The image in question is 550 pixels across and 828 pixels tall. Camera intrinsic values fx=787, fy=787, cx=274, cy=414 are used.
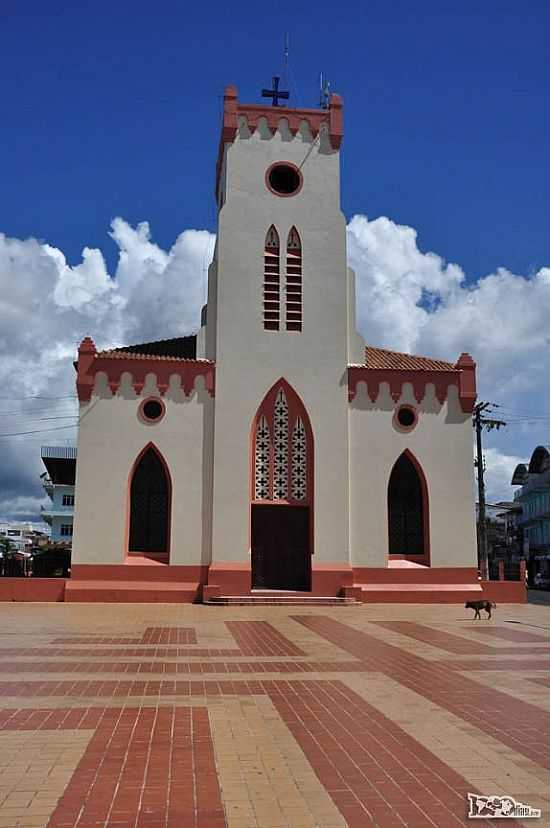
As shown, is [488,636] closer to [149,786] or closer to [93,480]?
[149,786]

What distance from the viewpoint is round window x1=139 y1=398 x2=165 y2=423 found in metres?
22.0

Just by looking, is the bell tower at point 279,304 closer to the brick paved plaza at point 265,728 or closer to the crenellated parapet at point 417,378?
the crenellated parapet at point 417,378

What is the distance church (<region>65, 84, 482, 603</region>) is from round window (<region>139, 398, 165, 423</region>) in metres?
0.05

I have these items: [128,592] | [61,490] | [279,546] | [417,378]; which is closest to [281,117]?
[417,378]

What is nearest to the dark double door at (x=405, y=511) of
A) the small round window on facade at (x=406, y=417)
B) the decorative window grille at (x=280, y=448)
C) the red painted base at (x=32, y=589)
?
the small round window on facade at (x=406, y=417)

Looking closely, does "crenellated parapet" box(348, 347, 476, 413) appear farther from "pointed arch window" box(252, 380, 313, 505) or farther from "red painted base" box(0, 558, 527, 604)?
"red painted base" box(0, 558, 527, 604)

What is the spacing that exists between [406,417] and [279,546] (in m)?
5.30

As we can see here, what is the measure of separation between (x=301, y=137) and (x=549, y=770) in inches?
836

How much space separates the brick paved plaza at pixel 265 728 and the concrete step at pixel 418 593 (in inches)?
309

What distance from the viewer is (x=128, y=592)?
823 inches

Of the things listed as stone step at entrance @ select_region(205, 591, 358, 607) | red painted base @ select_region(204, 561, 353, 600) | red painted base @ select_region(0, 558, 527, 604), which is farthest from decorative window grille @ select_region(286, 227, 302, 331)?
stone step at entrance @ select_region(205, 591, 358, 607)

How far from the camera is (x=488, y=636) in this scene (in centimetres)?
1448

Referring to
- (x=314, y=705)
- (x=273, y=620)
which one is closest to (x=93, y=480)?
(x=273, y=620)

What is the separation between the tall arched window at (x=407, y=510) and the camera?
74.5 feet
